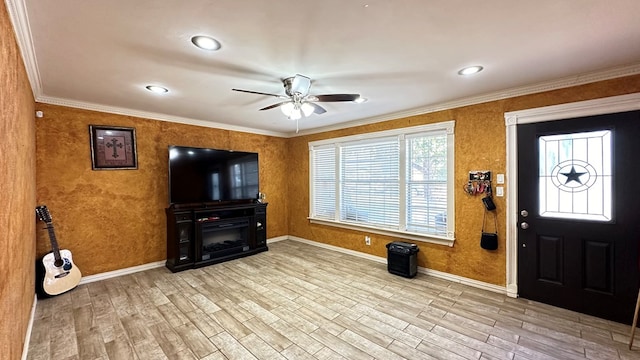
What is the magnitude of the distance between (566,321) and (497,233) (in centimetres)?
104

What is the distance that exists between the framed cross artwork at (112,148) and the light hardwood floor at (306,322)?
171 cm

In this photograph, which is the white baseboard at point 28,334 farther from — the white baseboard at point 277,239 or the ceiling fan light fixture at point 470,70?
the ceiling fan light fixture at point 470,70

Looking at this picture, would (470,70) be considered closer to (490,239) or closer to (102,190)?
(490,239)

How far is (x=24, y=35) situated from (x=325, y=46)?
2177 mm

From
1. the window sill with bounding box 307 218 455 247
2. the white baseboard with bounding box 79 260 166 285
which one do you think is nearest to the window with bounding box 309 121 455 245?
the window sill with bounding box 307 218 455 247

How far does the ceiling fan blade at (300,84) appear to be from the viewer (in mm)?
2629

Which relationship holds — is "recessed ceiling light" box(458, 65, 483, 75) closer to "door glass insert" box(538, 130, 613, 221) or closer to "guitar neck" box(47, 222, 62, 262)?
"door glass insert" box(538, 130, 613, 221)

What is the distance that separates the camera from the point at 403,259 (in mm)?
3818

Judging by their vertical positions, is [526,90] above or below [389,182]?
above

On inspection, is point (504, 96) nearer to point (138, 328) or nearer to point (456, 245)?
point (456, 245)

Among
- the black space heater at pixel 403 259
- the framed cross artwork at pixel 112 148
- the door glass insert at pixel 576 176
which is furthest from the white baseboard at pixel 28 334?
the door glass insert at pixel 576 176

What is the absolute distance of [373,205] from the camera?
4.71m

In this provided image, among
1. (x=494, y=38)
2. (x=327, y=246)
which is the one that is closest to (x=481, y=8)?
(x=494, y=38)

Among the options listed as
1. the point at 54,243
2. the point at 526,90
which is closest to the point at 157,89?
the point at 54,243
